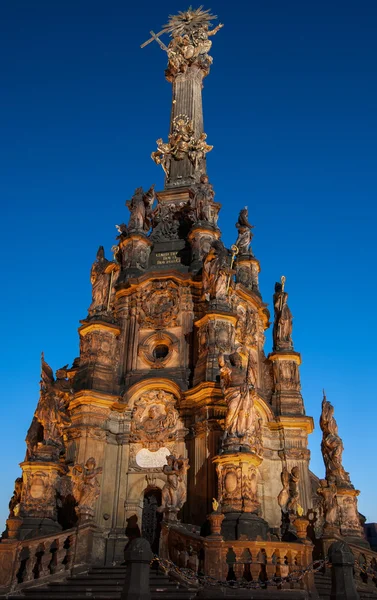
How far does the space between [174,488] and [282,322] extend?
38.6 ft

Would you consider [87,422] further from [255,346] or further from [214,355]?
[255,346]

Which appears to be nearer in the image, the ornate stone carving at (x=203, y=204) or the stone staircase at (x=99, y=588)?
the stone staircase at (x=99, y=588)

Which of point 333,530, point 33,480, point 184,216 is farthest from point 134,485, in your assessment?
point 184,216

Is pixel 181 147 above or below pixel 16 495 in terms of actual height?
above

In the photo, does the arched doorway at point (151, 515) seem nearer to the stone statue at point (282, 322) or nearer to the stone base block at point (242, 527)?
the stone base block at point (242, 527)

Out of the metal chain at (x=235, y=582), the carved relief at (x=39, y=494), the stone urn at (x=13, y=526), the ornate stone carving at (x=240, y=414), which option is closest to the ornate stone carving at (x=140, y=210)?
the ornate stone carving at (x=240, y=414)

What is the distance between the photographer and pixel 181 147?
31.5m

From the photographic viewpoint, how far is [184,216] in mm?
28328

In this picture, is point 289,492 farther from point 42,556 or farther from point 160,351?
point 42,556

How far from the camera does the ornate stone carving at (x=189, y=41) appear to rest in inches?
1371

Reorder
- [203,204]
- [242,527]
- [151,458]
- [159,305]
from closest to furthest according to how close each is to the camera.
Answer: [242,527]
[151,458]
[159,305]
[203,204]

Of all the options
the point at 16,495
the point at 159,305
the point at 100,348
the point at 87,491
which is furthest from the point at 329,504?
the point at 16,495

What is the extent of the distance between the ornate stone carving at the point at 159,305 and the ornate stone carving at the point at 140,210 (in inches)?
146

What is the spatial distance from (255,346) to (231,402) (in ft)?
23.2
